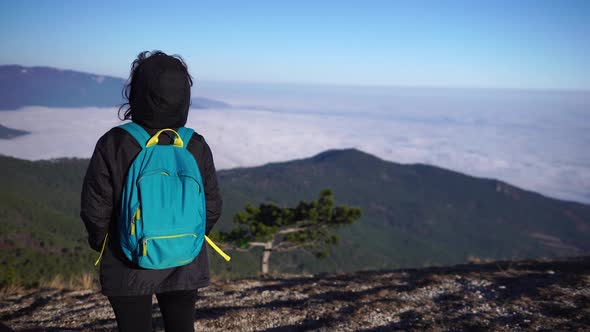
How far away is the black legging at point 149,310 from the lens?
2.24 metres

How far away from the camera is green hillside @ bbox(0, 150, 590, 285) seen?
42.8m

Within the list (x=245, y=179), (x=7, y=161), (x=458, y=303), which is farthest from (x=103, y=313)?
(x=245, y=179)

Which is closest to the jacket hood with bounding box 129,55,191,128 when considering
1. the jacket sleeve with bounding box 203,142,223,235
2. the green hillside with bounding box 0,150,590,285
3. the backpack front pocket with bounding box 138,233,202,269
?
the jacket sleeve with bounding box 203,142,223,235

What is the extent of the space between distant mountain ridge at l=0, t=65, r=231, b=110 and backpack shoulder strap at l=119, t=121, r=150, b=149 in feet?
0.49

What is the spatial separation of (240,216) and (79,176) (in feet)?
205

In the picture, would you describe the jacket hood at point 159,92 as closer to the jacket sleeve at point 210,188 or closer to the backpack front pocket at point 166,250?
the jacket sleeve at point 210,188

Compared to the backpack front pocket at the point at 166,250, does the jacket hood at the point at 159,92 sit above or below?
above

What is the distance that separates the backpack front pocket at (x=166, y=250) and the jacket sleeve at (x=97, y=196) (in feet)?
1.00

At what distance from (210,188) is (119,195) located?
0.51 m

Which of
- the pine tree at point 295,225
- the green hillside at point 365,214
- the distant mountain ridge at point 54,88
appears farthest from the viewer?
the distant mountain ridge at point 54,88

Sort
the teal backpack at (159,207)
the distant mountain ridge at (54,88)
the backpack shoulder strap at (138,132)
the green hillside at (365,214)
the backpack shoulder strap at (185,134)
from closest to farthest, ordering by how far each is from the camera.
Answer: the teal backpack at (159,207) → the backpack shoulder strap at (138,132) → the backpack shoulder strap at (185,134) → the green hillside at (365,214) → the distant mountain ridge at (54,88)

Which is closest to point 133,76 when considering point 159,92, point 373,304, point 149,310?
point 159,92

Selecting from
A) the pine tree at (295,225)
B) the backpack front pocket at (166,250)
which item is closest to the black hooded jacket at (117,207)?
the backpack front pocket at (166,250)

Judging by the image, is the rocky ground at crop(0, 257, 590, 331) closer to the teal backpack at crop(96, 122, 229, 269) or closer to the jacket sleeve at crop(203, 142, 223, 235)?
the jacket sleeve at crop(203, 142, 223, 235)
